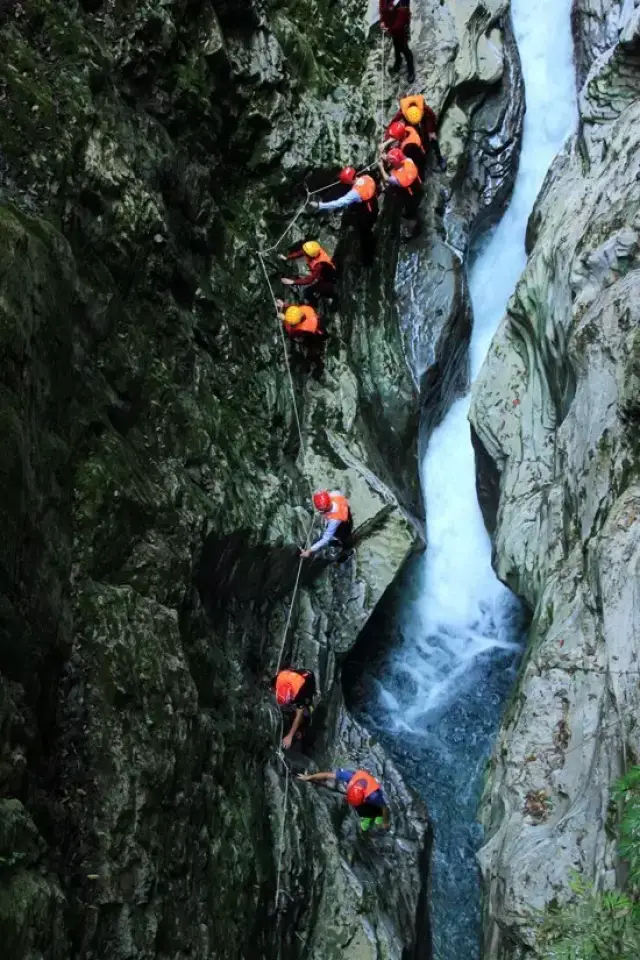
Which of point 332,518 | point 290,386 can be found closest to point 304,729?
point 332,518

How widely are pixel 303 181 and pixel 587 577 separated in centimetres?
687

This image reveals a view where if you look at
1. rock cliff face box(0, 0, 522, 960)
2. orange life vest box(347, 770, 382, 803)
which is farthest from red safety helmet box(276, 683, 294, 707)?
orange life vest box(347, 770, 382, 803)

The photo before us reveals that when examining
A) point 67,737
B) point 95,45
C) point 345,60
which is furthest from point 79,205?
point 345,60

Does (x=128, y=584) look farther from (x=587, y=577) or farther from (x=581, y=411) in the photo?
(x=581, y=411)

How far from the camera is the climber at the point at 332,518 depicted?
10.8 metres

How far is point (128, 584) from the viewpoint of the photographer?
7.32 metres

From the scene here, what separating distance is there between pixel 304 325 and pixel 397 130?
364 centimetres

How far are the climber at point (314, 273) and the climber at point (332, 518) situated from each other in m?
2.88

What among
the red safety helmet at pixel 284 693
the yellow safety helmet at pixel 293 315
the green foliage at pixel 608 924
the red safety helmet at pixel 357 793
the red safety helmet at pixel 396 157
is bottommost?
the green foliage at pixel 608 924

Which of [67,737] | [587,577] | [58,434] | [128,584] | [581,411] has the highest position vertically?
[581,411]

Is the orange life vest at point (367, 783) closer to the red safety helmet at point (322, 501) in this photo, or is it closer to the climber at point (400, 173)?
the red safety helmet at point (322, 501)

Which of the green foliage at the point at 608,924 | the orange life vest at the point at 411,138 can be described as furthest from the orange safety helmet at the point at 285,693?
the orange life vest at the point at 411,138

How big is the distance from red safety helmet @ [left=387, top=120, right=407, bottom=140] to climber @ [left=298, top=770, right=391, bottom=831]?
9065 mm

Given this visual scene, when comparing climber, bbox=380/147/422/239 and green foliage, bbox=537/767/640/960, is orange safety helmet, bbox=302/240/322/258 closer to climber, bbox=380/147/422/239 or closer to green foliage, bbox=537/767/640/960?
climber, bbox=380/147/422/239
